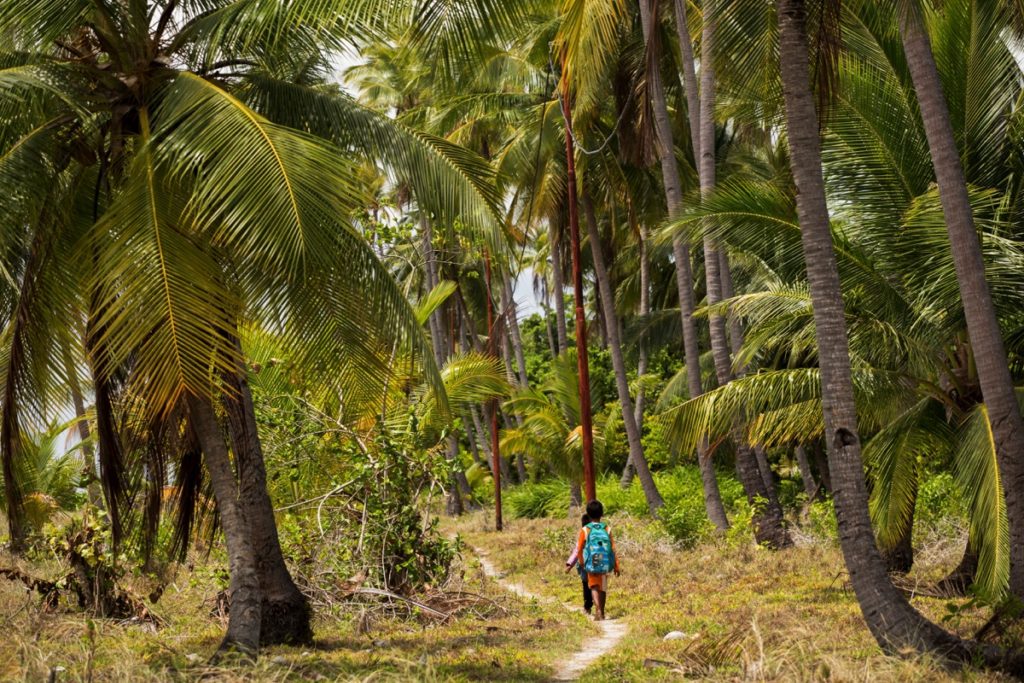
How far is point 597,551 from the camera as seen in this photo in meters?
11.1

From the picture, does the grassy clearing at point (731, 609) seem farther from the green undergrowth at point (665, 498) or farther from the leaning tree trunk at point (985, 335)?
the leaning tree trunk at point (985, 335)

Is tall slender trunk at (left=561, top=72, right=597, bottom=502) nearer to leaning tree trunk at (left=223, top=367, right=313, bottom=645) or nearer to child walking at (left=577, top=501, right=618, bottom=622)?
child walking at (left=577, top=501, right=618, bottom=622)

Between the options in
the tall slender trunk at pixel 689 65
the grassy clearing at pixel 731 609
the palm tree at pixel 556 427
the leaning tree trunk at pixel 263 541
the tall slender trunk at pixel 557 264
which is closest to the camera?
the grassy clearing at pixel 731 609

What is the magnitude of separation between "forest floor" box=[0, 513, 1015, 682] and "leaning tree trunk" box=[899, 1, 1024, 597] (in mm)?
1014

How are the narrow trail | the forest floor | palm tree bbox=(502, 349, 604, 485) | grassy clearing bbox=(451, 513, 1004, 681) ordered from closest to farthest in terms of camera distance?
grassy clearing bbox=(451, 513, 1004, 681), the forest floor, the narrow trail, palm tree bbox=(502, 349, 604, 485)

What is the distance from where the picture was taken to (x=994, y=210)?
10664mm

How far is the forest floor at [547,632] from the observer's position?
7.41 meters

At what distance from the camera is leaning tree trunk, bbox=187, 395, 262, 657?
8.47 meters

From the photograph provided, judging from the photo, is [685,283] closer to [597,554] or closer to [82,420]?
[597,554]

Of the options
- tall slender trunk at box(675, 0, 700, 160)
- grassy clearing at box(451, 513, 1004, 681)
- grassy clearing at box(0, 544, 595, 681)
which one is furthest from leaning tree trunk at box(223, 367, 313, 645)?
tall slender trunk at box(675, 0, 700, 160)

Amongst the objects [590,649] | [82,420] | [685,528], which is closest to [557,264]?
[685,528]

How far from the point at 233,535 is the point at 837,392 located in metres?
4.50

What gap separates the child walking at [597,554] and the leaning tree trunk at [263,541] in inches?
110

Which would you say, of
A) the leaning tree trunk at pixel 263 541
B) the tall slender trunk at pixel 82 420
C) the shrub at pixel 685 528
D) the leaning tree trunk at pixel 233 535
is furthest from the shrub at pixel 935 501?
→ the tall slender trunk at pixel 82 420
